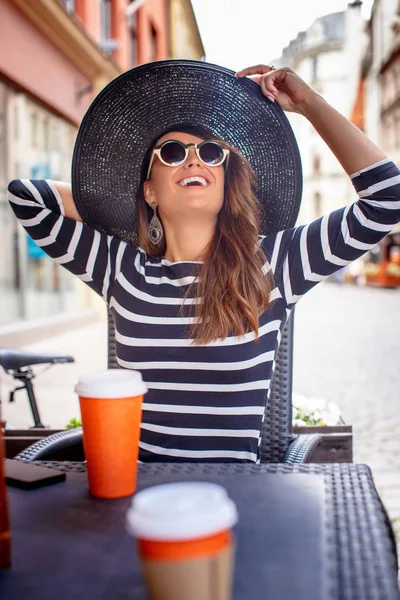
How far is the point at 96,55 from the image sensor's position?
40.9 ft

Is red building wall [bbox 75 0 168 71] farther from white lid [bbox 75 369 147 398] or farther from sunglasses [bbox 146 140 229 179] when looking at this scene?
white lid [bbox 75 369 147 398]

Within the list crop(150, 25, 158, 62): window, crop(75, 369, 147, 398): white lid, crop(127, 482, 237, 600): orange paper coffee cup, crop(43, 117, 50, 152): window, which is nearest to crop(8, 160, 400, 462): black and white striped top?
crop(75, 369, 147, 398): white lid

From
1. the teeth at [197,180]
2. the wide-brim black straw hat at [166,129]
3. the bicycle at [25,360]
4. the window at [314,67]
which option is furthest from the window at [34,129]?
the window at [314,67]

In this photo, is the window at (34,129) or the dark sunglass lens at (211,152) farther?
the window at (34,129)

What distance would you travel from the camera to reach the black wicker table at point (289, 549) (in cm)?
87

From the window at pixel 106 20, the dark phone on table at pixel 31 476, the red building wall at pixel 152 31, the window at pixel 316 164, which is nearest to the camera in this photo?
the dark phone on table at pixel 31 476

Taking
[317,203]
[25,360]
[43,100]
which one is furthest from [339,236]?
[317,203]

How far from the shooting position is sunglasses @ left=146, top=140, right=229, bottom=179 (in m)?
2.14

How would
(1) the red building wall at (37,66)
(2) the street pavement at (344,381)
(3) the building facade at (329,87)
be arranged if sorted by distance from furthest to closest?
(3) the building facade at (329,87), (1) the red building wall at (37,66), (2) the street pavement at (344,381)

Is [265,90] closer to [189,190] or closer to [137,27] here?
[189,190]

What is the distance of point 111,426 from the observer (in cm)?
111

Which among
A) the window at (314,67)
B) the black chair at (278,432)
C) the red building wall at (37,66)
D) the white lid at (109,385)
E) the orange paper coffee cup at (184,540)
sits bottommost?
the black chair at (278,432)

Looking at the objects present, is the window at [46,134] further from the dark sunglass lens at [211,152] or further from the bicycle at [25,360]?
the dark sunglass lens at [211,152]

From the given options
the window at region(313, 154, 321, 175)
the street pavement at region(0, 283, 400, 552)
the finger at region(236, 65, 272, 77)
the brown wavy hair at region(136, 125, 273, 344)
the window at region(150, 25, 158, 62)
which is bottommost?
the street pavement at region(0, 283, 400, 552)
